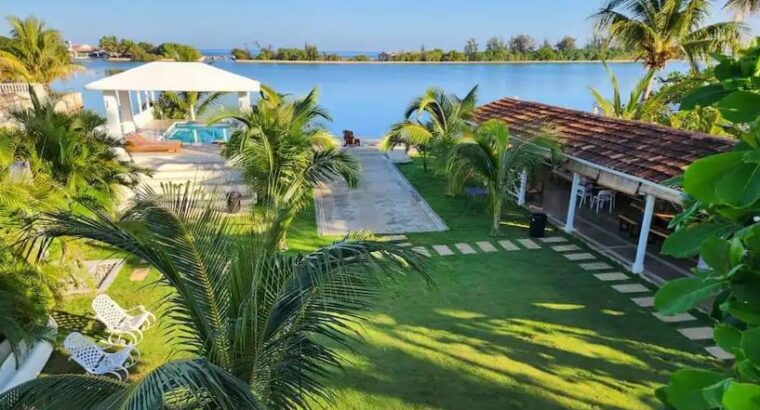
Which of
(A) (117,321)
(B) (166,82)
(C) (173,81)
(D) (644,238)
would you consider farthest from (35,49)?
(D) (644,238)

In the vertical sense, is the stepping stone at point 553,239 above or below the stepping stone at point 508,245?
below

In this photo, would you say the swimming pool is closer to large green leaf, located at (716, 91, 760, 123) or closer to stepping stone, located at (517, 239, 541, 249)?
stepping stone, located at (517, 239, 541, 249)

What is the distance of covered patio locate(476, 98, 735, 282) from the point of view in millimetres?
9688

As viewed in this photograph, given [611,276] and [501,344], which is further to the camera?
[611,276]

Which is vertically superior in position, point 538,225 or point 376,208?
point 538,225

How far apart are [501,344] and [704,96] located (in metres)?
6.12

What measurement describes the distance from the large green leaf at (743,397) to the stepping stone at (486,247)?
10.1 meters

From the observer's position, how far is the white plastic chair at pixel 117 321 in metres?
7.12

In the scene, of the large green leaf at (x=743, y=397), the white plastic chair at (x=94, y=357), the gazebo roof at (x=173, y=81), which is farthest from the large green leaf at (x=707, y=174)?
the gazebo roof at (x=173, y=81)

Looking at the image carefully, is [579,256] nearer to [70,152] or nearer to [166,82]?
[70,152]

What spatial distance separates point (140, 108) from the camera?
74.5 ft

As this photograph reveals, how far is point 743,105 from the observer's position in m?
1.23

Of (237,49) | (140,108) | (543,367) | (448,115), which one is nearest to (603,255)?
(543,367)

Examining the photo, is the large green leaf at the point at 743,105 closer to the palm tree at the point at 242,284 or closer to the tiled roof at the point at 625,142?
the palm tree at the point at 242,284
